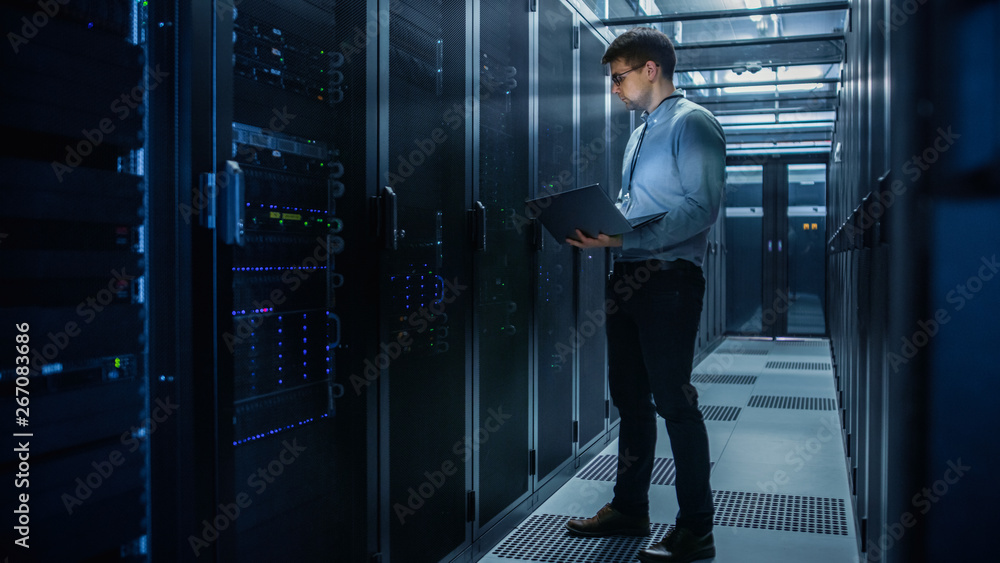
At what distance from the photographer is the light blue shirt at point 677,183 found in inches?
92.9

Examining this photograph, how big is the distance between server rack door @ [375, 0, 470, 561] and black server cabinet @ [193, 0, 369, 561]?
139 millimetres

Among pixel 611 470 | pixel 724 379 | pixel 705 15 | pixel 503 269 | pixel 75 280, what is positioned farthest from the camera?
pixel 724 379

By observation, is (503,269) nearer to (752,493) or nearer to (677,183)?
(677,183)

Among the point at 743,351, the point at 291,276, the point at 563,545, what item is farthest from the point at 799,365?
the point at 291,276

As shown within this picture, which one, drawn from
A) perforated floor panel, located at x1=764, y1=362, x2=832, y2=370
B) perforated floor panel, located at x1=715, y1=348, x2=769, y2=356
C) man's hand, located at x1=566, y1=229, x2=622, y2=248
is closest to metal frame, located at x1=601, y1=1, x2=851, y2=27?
man's hand, located at x1=566, y1=229, x2=622, y2=248

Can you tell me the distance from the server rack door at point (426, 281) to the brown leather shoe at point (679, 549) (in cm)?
60

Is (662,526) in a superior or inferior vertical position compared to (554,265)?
inferior

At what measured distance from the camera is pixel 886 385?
1744 mm

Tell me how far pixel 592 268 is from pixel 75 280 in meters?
2.96

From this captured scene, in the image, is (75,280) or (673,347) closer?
(75,280)

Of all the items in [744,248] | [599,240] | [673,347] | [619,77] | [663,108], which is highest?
[619,77]

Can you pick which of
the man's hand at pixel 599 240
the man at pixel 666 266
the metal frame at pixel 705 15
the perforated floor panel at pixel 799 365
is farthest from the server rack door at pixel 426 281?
the perforated floor panel at pixel 799 365

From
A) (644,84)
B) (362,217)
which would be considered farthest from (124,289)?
(644,84)

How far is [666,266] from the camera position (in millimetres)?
2434
